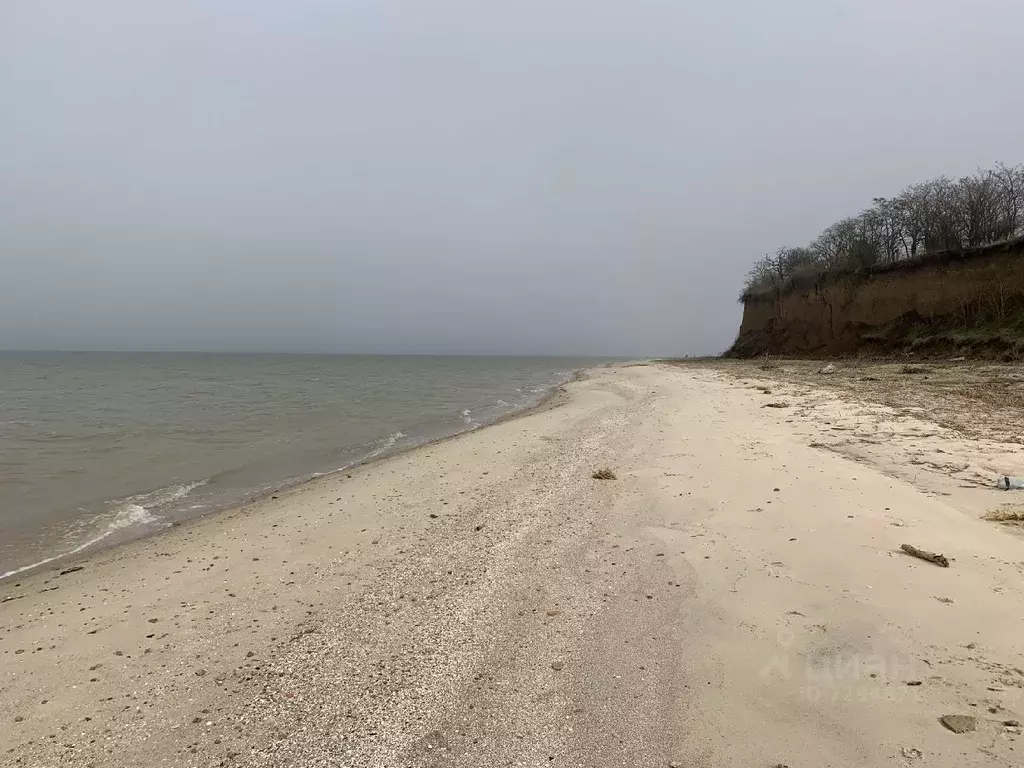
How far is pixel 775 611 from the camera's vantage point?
350 centimetres

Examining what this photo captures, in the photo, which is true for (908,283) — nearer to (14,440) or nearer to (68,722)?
(68,722)

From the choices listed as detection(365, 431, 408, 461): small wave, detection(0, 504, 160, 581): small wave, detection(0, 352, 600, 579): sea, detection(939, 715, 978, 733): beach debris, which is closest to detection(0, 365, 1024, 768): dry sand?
detection(939, 715, 978, 733): beach debris

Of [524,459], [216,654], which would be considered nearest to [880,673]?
[216,654]

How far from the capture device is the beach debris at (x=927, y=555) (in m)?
3.81

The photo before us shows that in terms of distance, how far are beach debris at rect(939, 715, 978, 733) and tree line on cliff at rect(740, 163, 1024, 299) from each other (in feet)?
111

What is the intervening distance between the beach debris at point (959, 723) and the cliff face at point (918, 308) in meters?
25.8

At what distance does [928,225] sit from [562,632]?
141ft

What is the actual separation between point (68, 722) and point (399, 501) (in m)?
4.38

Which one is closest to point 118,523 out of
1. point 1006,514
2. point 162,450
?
point 162,450

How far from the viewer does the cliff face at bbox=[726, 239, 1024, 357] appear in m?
23.1

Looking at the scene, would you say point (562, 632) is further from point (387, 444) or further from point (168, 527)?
point (387, 444)

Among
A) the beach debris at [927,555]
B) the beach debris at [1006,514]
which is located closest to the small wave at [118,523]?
the beach debris at [927,555]

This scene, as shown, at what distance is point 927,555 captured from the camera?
3.91 metres

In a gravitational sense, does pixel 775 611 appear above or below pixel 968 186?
below
